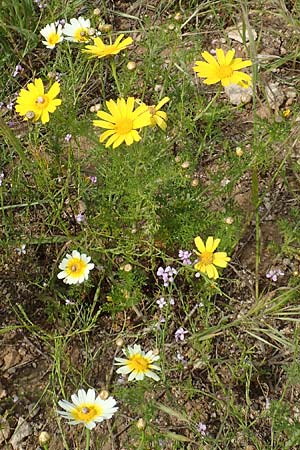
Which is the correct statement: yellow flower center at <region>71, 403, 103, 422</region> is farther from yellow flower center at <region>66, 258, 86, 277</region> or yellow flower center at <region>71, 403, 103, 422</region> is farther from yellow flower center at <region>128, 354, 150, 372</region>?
yellow flower center at <region>66, 258, 86, 277</region>

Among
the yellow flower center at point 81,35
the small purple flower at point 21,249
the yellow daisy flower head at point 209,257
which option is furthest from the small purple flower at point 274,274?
the yellow flower center at point 81,35

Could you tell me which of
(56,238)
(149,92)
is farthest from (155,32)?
(56,238)

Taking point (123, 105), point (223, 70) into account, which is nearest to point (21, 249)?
point (123, 105)

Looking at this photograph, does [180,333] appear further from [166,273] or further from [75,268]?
[75,268]

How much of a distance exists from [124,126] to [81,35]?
18.8 inches

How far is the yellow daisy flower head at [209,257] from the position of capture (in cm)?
170

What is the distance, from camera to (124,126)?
159 cm

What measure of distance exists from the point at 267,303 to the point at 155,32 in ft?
3.56

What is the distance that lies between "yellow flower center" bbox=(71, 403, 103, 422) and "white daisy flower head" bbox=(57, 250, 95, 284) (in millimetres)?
386

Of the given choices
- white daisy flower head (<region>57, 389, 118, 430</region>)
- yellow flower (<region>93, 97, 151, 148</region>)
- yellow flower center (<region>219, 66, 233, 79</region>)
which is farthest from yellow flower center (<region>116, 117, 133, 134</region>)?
white daisy flower head (<region>57, 389, 118, 430</region>)

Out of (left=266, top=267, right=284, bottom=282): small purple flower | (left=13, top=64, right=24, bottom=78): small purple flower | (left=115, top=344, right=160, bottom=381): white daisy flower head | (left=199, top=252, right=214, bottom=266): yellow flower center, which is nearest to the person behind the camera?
(left=115, top=344, right=160, bottom=381): white daisy flower head

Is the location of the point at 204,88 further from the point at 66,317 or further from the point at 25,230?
the point at 66,317

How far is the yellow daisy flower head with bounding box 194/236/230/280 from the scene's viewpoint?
1.70m

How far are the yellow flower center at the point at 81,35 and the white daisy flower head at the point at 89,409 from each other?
3.39 feet
